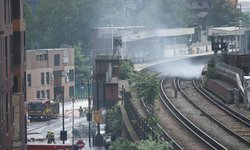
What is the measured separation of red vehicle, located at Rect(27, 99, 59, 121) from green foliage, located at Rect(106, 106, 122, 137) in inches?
952

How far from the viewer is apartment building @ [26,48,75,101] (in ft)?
313

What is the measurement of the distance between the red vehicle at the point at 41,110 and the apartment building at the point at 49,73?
37.8ft

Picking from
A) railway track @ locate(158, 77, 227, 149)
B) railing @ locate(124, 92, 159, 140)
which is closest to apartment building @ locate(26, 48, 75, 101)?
railway track @ locate(158, 77, 227, 149)

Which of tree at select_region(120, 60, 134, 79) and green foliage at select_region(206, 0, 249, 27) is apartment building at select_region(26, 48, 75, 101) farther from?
green foliage at select_region(206, 0, 249, 27)

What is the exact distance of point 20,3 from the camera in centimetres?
4538

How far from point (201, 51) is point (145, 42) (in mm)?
25931

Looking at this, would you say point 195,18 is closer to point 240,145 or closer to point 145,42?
point 145,42

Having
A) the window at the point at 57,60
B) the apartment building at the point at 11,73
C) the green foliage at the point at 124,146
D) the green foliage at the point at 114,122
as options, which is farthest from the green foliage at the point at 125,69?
the green foliage at the point at 124,146

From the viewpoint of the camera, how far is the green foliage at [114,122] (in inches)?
2030

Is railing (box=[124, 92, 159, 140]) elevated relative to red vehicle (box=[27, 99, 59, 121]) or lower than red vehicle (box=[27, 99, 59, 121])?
elevated

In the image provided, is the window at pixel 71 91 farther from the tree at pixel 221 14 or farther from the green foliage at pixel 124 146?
the green foliage at pixel 124 146

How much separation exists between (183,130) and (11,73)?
9.72m

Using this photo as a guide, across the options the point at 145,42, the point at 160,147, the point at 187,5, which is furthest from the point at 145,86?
the point at 187,5

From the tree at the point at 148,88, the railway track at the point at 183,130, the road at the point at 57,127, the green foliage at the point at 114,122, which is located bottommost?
the road at the point at 57,127
